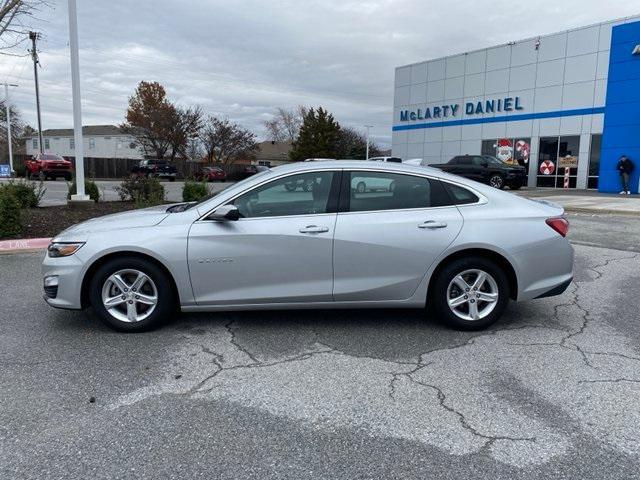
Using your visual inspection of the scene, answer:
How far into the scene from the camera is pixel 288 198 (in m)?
4.84

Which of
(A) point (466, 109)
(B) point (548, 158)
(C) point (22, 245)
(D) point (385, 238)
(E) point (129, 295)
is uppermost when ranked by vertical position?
(A) point (466, 109)

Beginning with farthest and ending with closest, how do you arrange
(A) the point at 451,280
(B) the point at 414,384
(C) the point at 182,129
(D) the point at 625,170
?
(C) the point at 182,129 < (D) the point at 625,170 < (A) the point at 451,280 < (B) the point at 414,384

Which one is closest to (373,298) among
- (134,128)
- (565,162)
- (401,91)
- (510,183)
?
(510,183)

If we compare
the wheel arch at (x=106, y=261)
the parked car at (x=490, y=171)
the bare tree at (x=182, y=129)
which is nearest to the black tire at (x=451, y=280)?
the wheel arch at (x=106, y=261)

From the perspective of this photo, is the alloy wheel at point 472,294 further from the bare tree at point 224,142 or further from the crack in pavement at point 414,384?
the bare tree at point 224,142

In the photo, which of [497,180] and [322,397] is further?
[497,180]

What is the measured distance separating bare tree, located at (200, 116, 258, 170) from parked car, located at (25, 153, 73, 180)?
21912 mm

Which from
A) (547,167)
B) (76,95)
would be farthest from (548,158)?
(76,95)

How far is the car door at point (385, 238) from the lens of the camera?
4703 millimetres

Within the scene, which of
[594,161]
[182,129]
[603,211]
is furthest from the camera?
[182,129]

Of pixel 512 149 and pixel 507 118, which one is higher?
pixel 507 118

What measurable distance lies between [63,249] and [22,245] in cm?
516

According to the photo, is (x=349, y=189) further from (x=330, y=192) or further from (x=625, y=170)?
(x=625, y=170)

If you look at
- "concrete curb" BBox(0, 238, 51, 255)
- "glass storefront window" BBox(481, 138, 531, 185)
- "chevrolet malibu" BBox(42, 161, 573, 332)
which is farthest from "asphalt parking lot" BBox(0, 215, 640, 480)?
"glass storefront window" BBox(481, 138, 531, 185)
